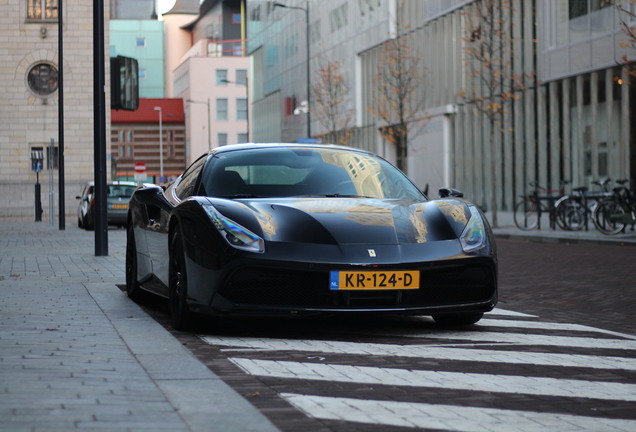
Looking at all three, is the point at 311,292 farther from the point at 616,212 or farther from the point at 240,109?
the point at 240,109

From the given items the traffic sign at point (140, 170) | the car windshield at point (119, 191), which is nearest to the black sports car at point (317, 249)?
the car windshield at point (119, 191)

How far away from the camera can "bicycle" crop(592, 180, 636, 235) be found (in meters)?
23.0

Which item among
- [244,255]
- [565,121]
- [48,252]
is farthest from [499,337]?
[565,121]

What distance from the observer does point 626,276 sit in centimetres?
1294

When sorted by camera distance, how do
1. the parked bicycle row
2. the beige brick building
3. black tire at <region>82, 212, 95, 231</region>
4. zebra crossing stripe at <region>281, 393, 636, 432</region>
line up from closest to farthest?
zebra crossing stripe at <region>281, 393, 636, 432</region> → the parked bicycle row → black tire at <region>82, 212, 95, 231</region> → the beige brick building

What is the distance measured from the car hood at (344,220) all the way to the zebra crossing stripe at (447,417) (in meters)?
2.16

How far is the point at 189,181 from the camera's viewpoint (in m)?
8.49

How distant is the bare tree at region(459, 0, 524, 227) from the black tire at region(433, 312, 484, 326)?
21940mm

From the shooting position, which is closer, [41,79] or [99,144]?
[99,144]

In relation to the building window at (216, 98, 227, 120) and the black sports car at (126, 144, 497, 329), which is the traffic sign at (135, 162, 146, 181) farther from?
the building window at (216, 98, 227, 120)

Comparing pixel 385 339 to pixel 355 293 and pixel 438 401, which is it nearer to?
pixel 355 293

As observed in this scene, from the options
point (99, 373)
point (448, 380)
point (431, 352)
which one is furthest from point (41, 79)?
point (448, 380)

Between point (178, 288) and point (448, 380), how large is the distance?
2666 millimetres

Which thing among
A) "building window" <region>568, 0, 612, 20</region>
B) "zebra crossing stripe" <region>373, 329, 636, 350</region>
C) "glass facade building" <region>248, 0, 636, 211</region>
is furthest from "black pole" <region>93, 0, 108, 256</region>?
"building window" <region>568, 0, 612, 20</region>
